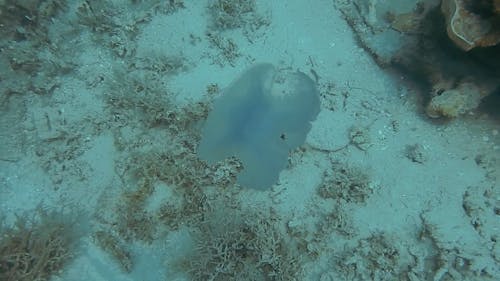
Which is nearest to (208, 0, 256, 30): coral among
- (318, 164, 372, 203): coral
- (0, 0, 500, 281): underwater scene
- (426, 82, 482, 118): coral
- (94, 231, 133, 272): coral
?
(0, 0, 500, 281): underwater scene

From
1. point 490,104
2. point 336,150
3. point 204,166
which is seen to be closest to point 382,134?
point 336,150

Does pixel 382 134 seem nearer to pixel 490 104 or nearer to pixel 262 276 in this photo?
pixel 490 104

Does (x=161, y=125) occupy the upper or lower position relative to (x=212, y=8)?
lower

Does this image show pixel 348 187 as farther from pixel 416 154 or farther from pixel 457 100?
pixel 457 100

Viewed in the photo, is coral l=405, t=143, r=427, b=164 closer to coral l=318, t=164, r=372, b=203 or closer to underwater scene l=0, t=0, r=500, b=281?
underwater scene l=0, t=0, r=500, b=281

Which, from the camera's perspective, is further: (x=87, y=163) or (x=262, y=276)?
(x=87, y=163)

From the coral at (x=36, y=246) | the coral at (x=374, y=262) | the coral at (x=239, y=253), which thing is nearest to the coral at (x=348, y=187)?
the coral at (x=374, y=262)

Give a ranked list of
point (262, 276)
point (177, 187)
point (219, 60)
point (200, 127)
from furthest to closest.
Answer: point (219, 60)
point (200, 127)
point (177, 187)
point (262, 276)
